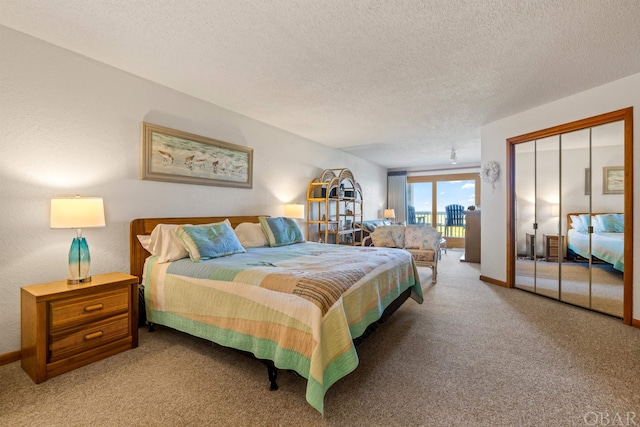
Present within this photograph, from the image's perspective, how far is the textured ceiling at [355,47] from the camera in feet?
6.23

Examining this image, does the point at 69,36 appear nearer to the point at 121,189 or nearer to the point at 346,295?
the point at 121,189

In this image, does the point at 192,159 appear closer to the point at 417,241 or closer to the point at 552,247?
the point at 417,241

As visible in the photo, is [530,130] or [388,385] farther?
[530,130]

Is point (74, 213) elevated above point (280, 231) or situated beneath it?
elevated above

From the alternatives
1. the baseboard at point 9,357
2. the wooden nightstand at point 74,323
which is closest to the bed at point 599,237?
the wooden nightstand at point 74,323

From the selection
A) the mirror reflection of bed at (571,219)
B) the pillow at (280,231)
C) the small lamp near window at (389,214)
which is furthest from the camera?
the small lamp near window at (389,214)

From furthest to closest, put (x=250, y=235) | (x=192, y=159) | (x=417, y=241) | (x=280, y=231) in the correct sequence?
(x=417, y=241) < (x=280, y=231) < (x=250, y=235) < (x=192, y=159)

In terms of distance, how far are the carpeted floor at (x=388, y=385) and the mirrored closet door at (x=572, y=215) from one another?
66 cm

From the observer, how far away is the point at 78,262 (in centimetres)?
215

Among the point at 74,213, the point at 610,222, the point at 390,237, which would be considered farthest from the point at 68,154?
the point at 610,222

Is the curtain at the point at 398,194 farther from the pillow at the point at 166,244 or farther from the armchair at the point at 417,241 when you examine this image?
the pillow at the point at 166,244

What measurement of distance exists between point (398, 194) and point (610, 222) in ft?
19.8

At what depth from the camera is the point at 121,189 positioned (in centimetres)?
275

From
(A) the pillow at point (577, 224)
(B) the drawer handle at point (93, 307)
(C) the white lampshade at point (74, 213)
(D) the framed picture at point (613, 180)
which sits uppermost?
(D) the framed picture at point (613, 180)
